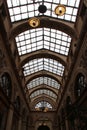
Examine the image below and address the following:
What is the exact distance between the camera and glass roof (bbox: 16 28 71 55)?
1694cm

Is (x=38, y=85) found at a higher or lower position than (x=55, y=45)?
lower

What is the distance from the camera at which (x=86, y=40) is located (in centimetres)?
1077

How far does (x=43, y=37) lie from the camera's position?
1845 cm

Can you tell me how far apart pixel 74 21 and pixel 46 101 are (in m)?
23.1

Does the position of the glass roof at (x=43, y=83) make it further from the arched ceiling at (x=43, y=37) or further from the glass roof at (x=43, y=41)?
the glass roof at (x=43, y=41)

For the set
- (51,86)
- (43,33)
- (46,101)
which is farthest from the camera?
(46,101)

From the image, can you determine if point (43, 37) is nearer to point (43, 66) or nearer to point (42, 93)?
point (43, 66)

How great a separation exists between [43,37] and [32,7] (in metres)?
5.01

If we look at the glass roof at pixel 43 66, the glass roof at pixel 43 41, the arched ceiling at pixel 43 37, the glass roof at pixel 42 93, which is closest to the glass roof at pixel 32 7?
the arched ceiling at pixel 43 37

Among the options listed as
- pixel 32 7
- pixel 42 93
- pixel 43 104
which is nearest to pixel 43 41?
pixel 32 7

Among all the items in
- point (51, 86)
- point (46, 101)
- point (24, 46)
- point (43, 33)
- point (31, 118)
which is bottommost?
point (31, 118)

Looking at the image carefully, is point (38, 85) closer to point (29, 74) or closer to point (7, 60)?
point (29, 74)

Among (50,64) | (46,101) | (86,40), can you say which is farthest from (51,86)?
(86,40)

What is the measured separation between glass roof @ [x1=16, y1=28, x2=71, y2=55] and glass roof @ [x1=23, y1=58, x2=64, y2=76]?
2689 mm
